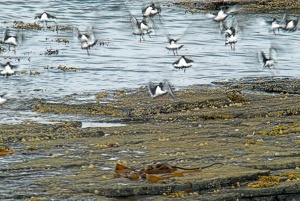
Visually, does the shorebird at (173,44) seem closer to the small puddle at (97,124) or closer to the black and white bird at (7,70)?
the black and white bird at (7,70)

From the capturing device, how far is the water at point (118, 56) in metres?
25.0

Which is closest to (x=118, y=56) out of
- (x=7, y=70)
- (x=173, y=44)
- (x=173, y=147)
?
(x=173, y=44)

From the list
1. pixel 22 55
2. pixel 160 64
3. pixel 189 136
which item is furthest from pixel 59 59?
pixel 189 136

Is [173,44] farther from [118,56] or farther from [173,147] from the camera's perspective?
[173,147]

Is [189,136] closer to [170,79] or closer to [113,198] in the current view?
Answer: [113,198]

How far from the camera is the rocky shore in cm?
1167

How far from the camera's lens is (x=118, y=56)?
32.4 metres

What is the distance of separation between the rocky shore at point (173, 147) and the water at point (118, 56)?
2505 millimetres

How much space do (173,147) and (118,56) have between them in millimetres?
17933

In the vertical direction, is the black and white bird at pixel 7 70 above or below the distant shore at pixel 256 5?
below

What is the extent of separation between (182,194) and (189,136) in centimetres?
460

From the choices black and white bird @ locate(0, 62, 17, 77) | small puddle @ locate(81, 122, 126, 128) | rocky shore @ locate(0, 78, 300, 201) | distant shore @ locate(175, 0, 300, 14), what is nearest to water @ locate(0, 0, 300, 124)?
black and white bird @ locate(0, 62, 17, 77)

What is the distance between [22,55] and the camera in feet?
104

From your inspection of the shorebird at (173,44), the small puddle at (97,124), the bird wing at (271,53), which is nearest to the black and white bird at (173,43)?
the shorebird at (173,44)
